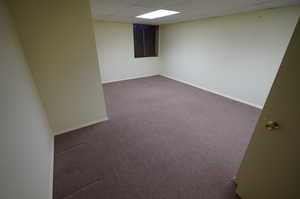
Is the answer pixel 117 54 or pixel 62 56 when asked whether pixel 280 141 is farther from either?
pixel 117 54

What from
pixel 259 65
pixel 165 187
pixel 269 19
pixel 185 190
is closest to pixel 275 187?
pixel 185 190

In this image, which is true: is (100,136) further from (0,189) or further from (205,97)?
(205,97)

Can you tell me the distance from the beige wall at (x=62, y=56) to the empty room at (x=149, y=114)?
0.04 ft

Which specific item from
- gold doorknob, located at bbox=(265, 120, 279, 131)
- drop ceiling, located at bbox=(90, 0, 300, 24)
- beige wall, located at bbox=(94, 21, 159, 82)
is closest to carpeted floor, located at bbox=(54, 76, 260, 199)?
gold doorknob, located at bbox=(265, 120, 279, 131)

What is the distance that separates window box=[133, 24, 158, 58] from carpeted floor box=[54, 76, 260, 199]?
123 inches

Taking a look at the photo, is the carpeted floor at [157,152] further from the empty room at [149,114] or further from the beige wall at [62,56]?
the beige wall at [62,56]

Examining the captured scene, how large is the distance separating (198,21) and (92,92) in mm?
3707

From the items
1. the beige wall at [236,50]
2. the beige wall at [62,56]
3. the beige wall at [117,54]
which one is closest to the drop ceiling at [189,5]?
the beige wall at [236,50]

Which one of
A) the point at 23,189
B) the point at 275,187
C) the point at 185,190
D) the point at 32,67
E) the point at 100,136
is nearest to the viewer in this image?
the point at 23,189

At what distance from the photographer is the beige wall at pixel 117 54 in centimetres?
458

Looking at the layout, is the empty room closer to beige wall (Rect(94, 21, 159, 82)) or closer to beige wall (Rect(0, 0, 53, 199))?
beige wall (Rect(0, 0, 53, 199))

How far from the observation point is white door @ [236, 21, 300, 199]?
82 centimetres

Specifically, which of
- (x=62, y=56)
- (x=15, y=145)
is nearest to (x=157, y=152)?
(x=15, y=145)

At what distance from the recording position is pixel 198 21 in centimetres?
396
